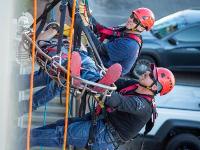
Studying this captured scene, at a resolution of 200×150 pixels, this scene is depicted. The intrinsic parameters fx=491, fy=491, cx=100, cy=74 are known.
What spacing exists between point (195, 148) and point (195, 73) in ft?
18.2

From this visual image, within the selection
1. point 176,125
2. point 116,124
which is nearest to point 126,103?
point 116,124

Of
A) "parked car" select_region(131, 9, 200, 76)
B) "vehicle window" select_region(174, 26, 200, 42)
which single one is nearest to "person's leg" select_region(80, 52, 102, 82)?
"parked car" select_region(131, 9, 200, 76)

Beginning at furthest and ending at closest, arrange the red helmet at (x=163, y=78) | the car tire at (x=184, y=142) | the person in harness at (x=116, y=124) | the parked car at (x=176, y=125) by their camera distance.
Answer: the car tire at (x=184, y=142) → the parked car at (x=176, y=125) → the red helmet at (x=163, y=78) → the person in harness at (x=116, y=124)

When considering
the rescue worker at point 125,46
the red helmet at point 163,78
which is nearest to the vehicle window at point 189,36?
the rescue worker at point 125,46

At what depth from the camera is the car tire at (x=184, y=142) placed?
7.87m

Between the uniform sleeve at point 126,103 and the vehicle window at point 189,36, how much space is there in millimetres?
7847

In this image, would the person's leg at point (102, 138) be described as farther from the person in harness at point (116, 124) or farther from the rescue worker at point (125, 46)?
the rescue worker at point (125, 46)

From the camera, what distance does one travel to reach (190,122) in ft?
25.4

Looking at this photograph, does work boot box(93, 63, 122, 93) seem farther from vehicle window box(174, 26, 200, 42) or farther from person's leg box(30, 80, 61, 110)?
vehicle window box(174, 26, 200, 42)

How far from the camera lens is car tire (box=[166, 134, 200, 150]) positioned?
7871 mm

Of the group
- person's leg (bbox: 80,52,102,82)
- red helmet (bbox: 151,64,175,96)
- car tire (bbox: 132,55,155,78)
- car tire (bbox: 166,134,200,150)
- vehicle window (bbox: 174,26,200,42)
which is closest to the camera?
person's leg (bbox: 80,52,102,82)

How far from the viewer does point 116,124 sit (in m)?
4.62

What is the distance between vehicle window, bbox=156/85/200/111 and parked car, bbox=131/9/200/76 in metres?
3.70

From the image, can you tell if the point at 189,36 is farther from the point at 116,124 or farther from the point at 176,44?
the point at 116,124
